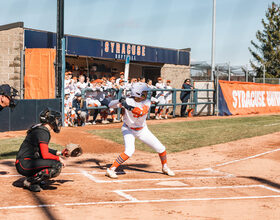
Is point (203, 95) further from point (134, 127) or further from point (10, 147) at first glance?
point (134, 127)

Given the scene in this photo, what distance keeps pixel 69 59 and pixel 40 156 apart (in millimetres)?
14459

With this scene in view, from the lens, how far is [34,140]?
567 cm

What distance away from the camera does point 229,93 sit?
69.4ft

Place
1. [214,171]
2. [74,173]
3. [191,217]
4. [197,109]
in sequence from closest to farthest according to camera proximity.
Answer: [191,217] < [74,173] < [214,171] < [197,109]

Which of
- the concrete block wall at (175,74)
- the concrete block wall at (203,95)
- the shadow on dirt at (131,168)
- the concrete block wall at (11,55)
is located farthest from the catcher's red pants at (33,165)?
the concrete block wall at (175,74)

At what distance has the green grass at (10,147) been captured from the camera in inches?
358

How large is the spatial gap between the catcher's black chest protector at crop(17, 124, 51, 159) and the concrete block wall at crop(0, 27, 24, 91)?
35.8ft

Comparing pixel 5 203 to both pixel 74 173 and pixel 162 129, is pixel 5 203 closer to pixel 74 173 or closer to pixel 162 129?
pixel 74 173

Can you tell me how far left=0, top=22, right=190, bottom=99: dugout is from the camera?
15133mm

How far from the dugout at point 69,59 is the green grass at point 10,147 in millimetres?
4120

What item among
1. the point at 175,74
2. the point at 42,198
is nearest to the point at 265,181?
the point at 42,198

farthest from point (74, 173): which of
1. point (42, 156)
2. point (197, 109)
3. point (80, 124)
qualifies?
point (197, 109)

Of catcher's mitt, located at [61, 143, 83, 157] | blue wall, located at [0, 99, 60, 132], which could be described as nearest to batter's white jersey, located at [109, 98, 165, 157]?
catcher's mitt, located at [61, 143, 83, 157]

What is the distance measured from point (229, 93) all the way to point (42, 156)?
668 inches
